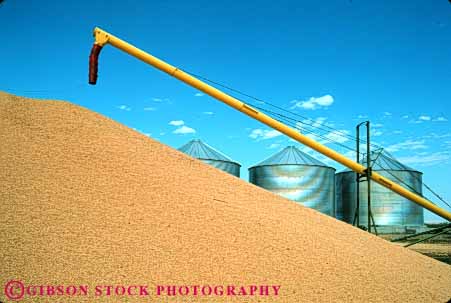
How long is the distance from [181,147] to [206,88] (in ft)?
41.6

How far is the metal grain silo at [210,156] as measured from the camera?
19.7m

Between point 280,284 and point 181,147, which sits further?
point 181,147

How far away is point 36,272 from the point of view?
3.96m

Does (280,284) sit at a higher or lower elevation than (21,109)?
lower

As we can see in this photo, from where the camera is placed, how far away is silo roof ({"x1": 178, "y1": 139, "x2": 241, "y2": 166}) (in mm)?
19750

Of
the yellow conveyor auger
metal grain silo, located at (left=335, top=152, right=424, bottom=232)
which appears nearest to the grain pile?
the yellow conveyor auger

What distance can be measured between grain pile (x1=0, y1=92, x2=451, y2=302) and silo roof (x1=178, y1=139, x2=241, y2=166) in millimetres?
11909

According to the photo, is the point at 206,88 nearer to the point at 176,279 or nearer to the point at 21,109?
the point at 21,109

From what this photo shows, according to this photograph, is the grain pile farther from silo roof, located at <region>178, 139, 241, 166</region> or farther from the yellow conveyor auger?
silo roof, located at <region>178, 139, 241, 166</region>

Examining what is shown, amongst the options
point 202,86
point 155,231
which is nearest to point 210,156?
point 202,86

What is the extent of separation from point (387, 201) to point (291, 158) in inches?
213

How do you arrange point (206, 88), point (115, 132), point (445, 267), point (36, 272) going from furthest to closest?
point (206, 88) → point (115, 132) → point (445, 267) → point (36, 272)

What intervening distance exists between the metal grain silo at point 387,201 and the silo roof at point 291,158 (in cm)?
276

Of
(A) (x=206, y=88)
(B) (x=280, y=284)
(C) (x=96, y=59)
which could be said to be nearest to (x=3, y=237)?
(B) (x=280, y=284)
